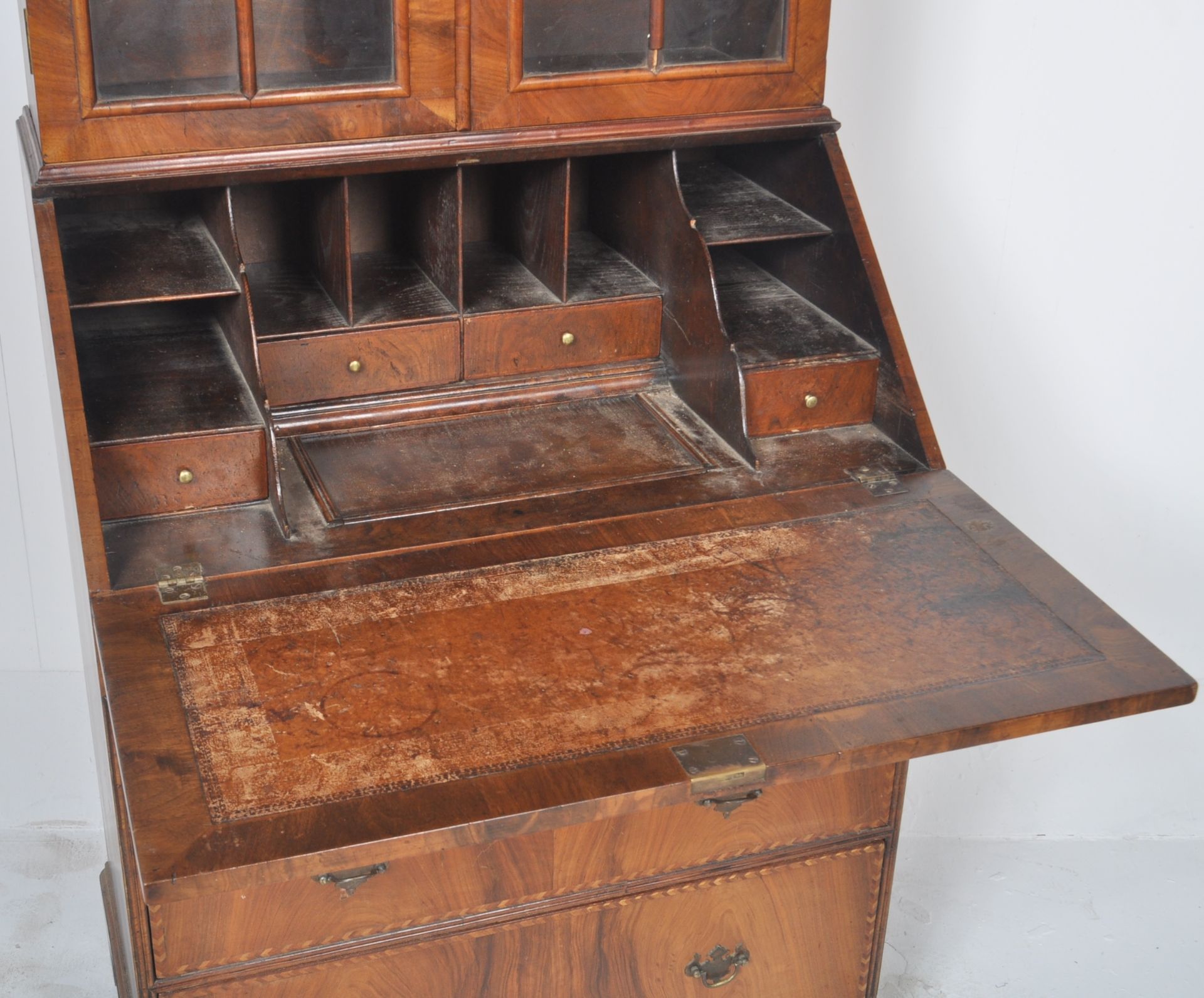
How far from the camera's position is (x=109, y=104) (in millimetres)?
1895

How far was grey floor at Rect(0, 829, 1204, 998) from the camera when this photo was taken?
2.92m

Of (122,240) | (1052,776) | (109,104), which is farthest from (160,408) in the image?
(1052,776)

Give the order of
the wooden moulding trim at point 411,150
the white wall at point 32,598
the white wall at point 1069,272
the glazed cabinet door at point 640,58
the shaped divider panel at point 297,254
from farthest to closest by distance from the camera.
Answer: the white wall at point 32,598, the white wall at point 1069,272, the shaped divider panel at point 297,254, the glazed cabinet door at point 640,58, the wooden moulding trim at point 411,150

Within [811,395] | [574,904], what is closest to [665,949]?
[574,904]

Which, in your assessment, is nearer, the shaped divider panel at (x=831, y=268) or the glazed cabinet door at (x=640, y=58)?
the glazed cabinet door at (x=640, y=58)

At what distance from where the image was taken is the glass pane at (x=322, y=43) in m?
1.96

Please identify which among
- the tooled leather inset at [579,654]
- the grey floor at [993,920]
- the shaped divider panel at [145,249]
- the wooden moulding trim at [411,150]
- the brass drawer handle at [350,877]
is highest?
the wooden moulding trim at [411,150]

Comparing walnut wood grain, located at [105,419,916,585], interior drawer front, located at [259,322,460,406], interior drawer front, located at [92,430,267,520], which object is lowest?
walnut wood grain, located at [105,419,916,585]

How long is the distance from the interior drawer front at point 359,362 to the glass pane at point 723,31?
20.7 inches

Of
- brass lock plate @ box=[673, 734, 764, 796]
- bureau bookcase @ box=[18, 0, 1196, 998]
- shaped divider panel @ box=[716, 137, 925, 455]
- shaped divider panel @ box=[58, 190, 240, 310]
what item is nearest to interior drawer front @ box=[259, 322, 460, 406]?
bureau bookcase @ box=[18, 0, 1196, 998]

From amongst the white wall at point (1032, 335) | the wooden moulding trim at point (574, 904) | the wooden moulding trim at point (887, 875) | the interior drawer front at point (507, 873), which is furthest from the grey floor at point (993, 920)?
the interior drawer front at point (507, 873)

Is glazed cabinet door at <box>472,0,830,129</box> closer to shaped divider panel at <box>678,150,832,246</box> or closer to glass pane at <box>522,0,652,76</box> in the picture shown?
glass pane at <box>522,0,652,76</box>

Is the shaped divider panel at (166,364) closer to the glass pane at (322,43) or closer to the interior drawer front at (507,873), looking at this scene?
the glass pane at (322,43)

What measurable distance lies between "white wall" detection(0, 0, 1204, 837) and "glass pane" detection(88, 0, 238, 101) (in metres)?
1.05
